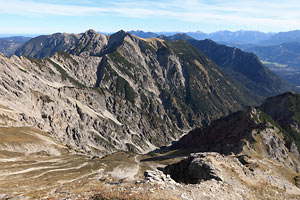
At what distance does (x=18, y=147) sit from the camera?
14950cm

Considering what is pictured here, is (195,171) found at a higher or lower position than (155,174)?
lower

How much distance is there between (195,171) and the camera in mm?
45188

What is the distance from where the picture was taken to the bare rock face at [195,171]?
42531 millimetres

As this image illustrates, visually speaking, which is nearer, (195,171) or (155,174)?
(155,174)

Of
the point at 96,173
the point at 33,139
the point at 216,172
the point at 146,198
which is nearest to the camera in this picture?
the point at 146,198

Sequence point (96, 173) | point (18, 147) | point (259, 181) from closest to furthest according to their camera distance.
Answer: 1. point (259, 181)
2. point (96, 173)
3. point (18, 147)

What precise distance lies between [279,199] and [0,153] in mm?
152572

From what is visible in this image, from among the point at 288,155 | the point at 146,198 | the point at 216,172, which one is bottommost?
the point at 288,155

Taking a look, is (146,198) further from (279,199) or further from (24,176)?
(24,176)

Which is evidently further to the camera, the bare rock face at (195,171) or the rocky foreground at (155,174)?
the bare rock face at (195,171)

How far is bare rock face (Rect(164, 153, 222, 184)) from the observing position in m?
42.5

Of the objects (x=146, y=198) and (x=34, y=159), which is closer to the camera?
(x=146, y=198)

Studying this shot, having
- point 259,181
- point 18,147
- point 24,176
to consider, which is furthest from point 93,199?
point 18,147

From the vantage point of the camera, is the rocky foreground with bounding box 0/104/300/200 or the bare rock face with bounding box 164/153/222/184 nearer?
the rocky foreground with bounding box 0/104/300/200
